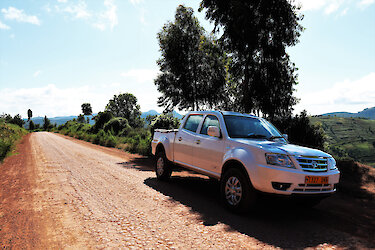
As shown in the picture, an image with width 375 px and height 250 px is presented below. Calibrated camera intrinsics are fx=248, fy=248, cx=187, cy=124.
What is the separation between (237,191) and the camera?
15.5 ft

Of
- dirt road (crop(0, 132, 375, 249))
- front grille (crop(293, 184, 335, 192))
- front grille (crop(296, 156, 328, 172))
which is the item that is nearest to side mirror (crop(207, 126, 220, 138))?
dirt road (crop(0, 132, 375, 249))

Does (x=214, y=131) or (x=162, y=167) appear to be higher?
(x=214, y=131)

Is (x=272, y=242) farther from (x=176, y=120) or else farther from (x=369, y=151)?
(x=369, y=151)

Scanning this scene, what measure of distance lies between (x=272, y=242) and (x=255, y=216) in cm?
108

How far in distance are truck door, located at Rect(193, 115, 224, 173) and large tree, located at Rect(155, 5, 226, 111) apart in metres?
11.7

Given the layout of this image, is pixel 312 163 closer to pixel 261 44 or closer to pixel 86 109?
pixel 261 44

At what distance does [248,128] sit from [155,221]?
2.93 metres

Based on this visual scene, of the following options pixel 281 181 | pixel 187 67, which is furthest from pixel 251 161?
pixel 187 67

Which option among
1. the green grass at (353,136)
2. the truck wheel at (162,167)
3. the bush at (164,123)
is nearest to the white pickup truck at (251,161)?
the truck wheel at (162,167)

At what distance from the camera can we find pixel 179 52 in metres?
17.7

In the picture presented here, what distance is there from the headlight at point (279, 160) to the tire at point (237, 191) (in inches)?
21.5

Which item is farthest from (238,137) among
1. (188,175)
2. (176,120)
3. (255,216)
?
(176,120)

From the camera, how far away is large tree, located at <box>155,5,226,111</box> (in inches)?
695

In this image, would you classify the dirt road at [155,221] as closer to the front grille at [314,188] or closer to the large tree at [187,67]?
the front grille at [314,188]
